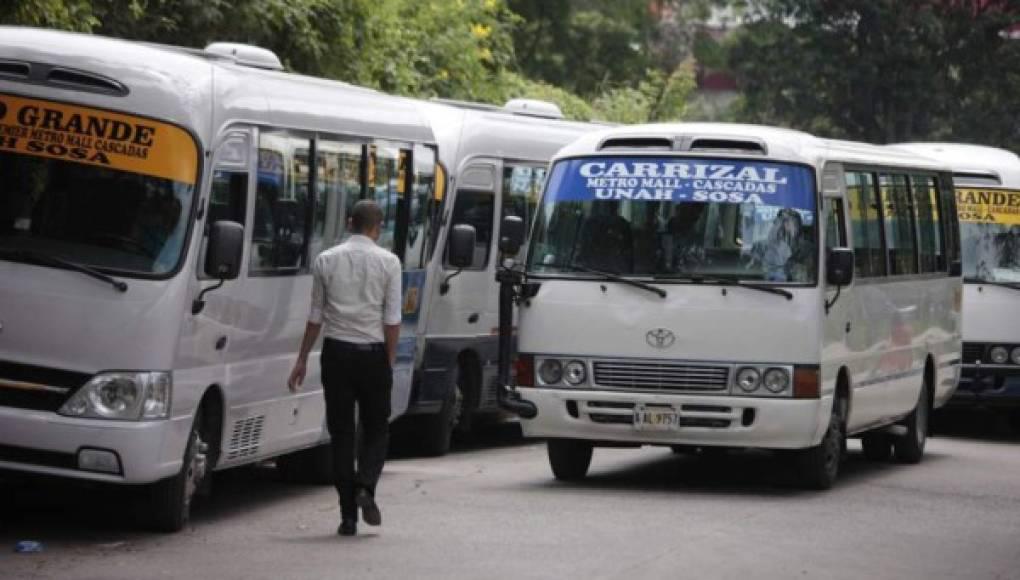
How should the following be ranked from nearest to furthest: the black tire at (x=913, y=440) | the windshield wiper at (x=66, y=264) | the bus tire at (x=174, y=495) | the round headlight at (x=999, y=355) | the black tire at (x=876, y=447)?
the windshield wiper at (x=66, y=264) → the bus tire at (x=174, y=495) → the black tire at (x=913, y=440) → the black tire at (x=876, y=447) → the round headlight at (x=999, y=355)

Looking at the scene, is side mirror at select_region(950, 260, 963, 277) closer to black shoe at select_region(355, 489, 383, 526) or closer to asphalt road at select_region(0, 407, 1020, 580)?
asphalt road at select_region(0, 407, 1020, 580)

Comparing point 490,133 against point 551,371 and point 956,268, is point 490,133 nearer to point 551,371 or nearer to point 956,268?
point 956,268

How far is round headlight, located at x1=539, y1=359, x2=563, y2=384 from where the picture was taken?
1658 centimetres

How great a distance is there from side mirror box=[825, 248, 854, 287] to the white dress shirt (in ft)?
14.0

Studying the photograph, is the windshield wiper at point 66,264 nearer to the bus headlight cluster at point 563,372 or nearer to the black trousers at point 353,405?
the black trousers at point 353,405

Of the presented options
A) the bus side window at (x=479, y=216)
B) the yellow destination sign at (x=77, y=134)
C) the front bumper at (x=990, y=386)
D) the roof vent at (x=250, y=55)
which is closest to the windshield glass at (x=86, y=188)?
the yellow destination sign at (x=77, y=134)

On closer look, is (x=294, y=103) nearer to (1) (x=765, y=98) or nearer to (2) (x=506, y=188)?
(2) (x=506, y=188)

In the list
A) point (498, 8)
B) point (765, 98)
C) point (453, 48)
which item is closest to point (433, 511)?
point (453, 48)

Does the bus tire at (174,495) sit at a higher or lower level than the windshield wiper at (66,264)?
lower

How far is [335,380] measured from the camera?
43.5 feet

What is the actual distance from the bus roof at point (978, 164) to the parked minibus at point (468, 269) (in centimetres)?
485

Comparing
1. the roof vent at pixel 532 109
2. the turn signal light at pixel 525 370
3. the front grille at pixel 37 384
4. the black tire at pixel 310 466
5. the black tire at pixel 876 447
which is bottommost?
the black tire at pixel 876 447

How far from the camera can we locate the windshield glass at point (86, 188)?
506 inches

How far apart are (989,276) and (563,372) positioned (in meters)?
8.76
